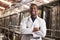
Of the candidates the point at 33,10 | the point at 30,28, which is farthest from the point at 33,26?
the point at 33,10

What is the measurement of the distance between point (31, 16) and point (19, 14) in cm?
19

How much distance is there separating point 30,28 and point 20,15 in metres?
0.25

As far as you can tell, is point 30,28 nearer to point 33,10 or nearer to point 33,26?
point 33,26

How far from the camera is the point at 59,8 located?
1.79 metres

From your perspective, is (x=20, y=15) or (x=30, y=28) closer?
(x=30, y=28)

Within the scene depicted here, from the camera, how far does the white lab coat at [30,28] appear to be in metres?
1.81

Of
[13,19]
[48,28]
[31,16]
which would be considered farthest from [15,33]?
[48,28]

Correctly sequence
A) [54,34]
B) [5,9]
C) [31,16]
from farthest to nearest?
[5,9] → [31,16] → [54,34]

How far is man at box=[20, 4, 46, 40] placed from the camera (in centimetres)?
181

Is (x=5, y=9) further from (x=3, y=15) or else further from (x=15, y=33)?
(x=15, y=33)

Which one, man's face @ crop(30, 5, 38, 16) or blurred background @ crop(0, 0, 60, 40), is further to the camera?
man's face @ crop(30, 5, 38, 16)

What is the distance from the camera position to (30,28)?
6.07 ft

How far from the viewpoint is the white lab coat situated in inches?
71.4

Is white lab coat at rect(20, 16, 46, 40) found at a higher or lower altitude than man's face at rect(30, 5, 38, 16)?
lower
